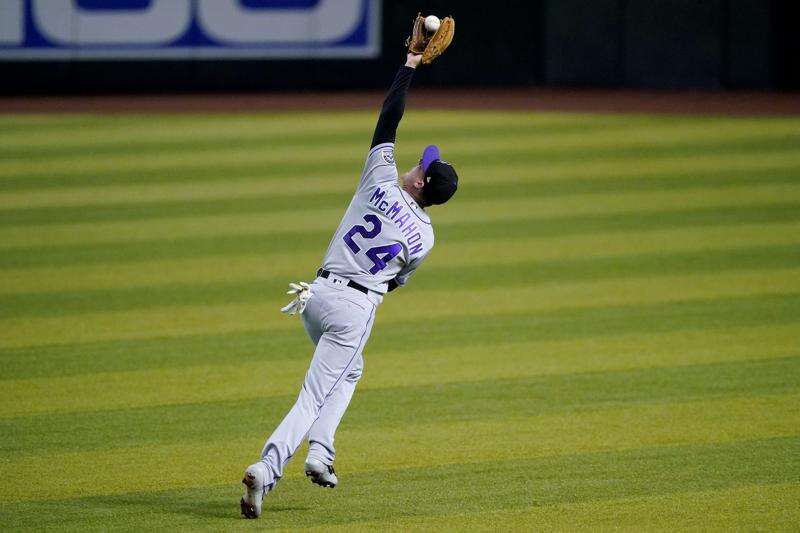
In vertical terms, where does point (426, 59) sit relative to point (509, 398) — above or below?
above

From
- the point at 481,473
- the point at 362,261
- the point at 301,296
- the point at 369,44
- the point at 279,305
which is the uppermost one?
the point at 362,261

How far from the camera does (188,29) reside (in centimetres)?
1853

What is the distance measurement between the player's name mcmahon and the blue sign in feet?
45.5

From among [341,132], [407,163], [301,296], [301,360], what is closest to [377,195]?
[301,296]

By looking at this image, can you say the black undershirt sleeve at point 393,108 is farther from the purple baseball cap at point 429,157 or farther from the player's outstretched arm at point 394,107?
the purple baseball cap at point 429,157

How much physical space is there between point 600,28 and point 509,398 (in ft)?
44.7

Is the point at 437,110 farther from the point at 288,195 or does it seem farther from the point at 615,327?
the point at 615,327

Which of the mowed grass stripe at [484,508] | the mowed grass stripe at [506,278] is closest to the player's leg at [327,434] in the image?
the mowed grass stripe at [484,508]

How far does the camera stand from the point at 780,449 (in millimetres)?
6203

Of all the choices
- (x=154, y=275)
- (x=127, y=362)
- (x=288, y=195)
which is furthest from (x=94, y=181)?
(x=127, y=362)

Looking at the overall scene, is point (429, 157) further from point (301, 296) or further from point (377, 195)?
point (301, 296)

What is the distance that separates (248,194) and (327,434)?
8.00 meters

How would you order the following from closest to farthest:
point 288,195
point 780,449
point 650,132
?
Result: point 780,449 < point 288,195 < point 650,132

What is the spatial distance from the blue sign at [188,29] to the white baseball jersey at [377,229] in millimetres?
13826
